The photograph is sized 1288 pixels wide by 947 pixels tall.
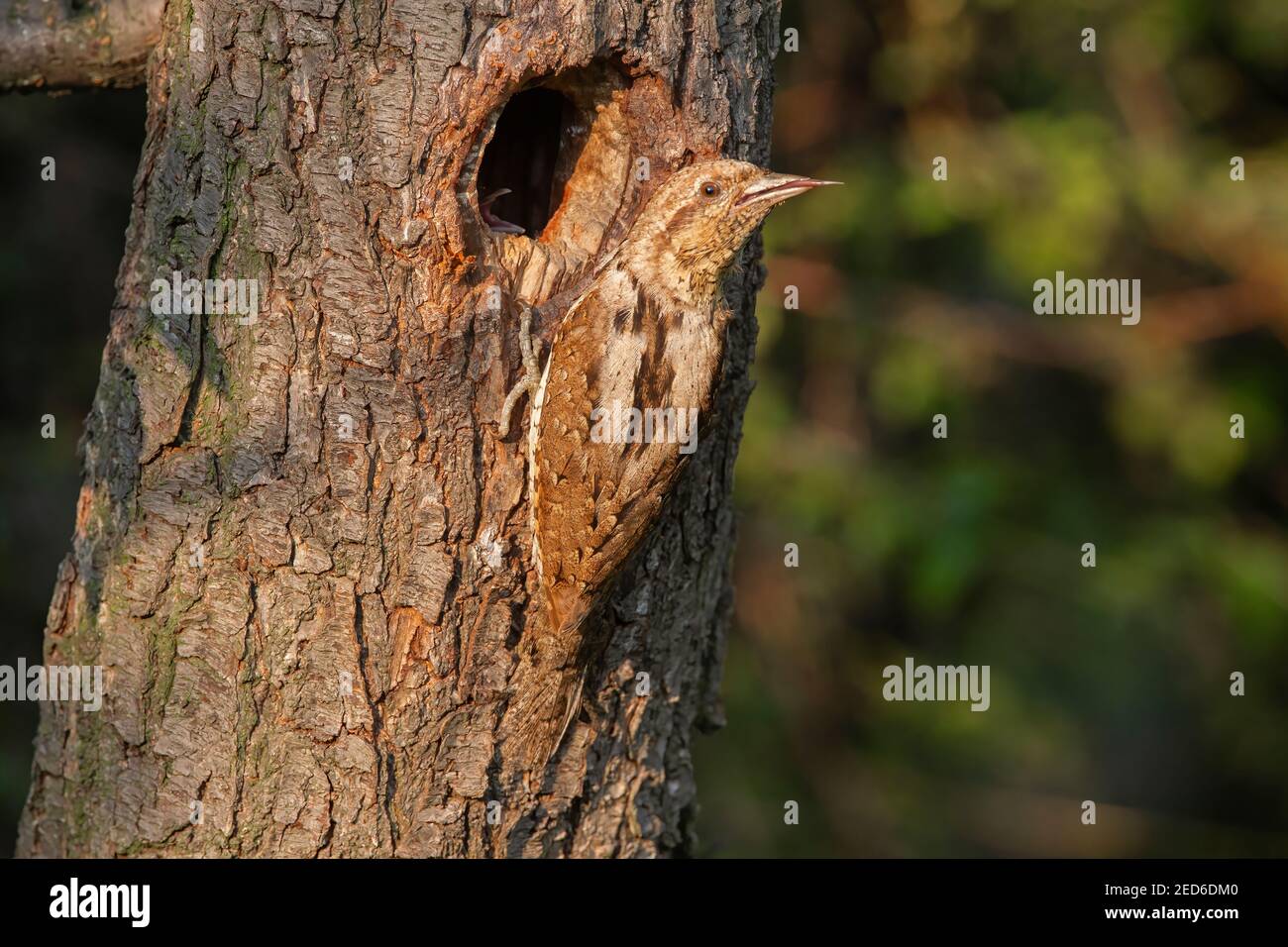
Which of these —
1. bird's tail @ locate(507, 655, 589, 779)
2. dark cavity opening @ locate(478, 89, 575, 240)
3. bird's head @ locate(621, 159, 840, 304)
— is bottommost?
bird's tail @ locate(507, 655, 589, 779)

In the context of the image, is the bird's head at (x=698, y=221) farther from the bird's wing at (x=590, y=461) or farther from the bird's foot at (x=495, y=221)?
the bird's foot at (x=495, y=221)

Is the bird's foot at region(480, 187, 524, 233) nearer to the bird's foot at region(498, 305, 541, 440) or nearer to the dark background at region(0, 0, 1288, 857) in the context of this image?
the bird's foot at region(498, 305, 541, 440)

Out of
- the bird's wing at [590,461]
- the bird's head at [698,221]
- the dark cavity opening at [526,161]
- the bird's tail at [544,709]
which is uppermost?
the dark cavity opening at [526,161]

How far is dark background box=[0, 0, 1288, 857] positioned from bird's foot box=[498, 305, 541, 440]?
9.27ft

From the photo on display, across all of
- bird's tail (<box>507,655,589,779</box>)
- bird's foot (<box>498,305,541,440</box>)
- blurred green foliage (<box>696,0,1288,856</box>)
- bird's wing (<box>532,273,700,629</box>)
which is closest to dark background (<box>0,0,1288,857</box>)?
blurred green foliage (<box>696,0,1288,856</box>)

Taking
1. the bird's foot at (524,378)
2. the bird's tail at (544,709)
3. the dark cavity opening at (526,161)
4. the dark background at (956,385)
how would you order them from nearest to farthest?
the bird's foot at (524,378) < the bird's tail at (544,709) < the dark cavity opening at (526,161) < the dark background at (956,385)

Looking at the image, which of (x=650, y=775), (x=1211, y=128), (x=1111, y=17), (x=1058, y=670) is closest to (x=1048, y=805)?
(x=1058, y=670)

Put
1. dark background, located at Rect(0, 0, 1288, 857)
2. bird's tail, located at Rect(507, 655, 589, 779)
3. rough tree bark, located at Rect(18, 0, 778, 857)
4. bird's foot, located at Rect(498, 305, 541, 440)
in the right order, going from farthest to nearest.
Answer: dark background, located at Rect(0, 0, 1288, 857), bird's tail, located at Rect(507, 655, 589, 779), bird's foot, located at Rect(498, 305, 541, 440), rough tree bark, located at Rect(18, 0, 778, 857)

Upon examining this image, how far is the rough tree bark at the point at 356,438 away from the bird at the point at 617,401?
0.08 m

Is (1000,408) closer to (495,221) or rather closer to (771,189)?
(771,189)

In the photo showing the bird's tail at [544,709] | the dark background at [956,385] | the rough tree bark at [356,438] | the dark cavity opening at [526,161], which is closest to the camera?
the rough tree bark at [356,438]

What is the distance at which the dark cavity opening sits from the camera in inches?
133

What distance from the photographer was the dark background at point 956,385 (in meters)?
6.00

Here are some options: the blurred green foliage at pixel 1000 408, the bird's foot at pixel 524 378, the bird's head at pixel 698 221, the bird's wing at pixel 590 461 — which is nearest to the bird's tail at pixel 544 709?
the bird's wing at pixel 590 461
